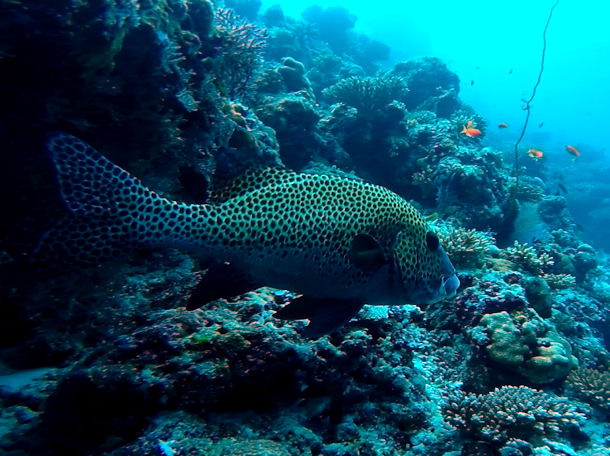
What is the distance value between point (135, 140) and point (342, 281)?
9.89 ft

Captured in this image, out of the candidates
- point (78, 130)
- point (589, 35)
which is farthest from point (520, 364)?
point (589, 35)

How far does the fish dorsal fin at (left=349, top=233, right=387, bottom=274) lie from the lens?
2.35 m

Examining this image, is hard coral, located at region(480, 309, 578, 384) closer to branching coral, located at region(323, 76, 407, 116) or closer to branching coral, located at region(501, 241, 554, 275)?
branching coral, located at region(501, 241, 554, 275)

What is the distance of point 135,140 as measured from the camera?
391 cm

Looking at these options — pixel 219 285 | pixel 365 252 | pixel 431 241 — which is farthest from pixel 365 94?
pixel 219 285

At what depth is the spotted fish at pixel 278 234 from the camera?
2141mm

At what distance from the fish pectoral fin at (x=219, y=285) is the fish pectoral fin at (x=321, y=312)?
15.5 inches

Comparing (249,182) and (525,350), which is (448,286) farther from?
(525,350)

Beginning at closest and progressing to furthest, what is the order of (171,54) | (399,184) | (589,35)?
(171,54), (399,184), (589,35)

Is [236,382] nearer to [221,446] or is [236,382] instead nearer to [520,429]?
[221,446]

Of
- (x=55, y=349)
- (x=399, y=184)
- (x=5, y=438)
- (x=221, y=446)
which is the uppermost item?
(x=399, y=184)

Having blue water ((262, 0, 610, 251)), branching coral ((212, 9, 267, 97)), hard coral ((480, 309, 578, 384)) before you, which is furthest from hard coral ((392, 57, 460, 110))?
blue water ((262, 0, 610, 251))

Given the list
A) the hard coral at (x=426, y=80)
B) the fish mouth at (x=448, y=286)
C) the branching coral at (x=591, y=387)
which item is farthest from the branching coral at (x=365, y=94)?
the fish mouth at (x=448, y=286)

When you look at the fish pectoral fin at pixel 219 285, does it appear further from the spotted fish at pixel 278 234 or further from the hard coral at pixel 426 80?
the hard coral at pixel 426 80
